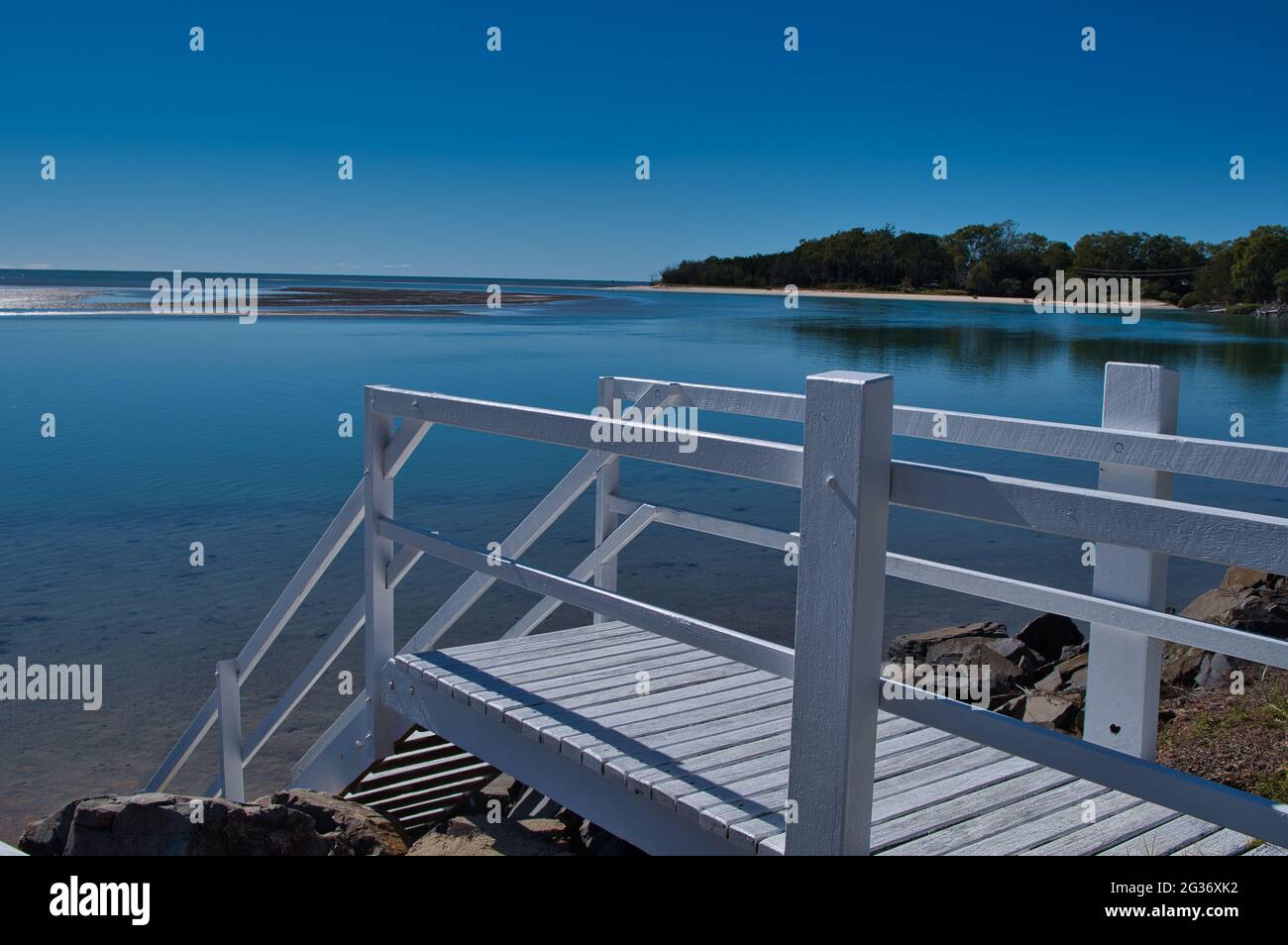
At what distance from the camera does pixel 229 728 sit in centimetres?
546

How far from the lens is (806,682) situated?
225 centimetres

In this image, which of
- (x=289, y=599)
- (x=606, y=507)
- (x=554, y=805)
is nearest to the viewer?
(x=289, y=599)

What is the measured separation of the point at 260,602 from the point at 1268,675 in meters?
7.98

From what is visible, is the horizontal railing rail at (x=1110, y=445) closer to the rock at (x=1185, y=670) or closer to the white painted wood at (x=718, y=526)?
the white painted wood at (x=718, y=526)

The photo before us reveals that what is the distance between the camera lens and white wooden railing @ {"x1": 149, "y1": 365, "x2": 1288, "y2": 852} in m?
1.83

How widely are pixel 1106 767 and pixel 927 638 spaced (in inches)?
249

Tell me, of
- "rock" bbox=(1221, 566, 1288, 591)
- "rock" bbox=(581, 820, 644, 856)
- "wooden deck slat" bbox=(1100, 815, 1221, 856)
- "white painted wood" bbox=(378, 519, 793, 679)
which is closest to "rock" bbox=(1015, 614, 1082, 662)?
"rock" bbox=(1221, 566, 1288, 591)

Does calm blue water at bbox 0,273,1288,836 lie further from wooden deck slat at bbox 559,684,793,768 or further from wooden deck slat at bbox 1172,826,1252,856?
wooden deck slat at bbox 1172,826,1252,856

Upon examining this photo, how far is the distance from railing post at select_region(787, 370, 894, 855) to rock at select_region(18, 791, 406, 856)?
2.87m

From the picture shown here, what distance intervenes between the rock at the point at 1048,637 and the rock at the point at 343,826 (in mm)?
4706

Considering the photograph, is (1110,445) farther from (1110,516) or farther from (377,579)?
(377,579)

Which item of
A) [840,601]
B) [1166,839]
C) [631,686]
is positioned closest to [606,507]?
[631,686]
